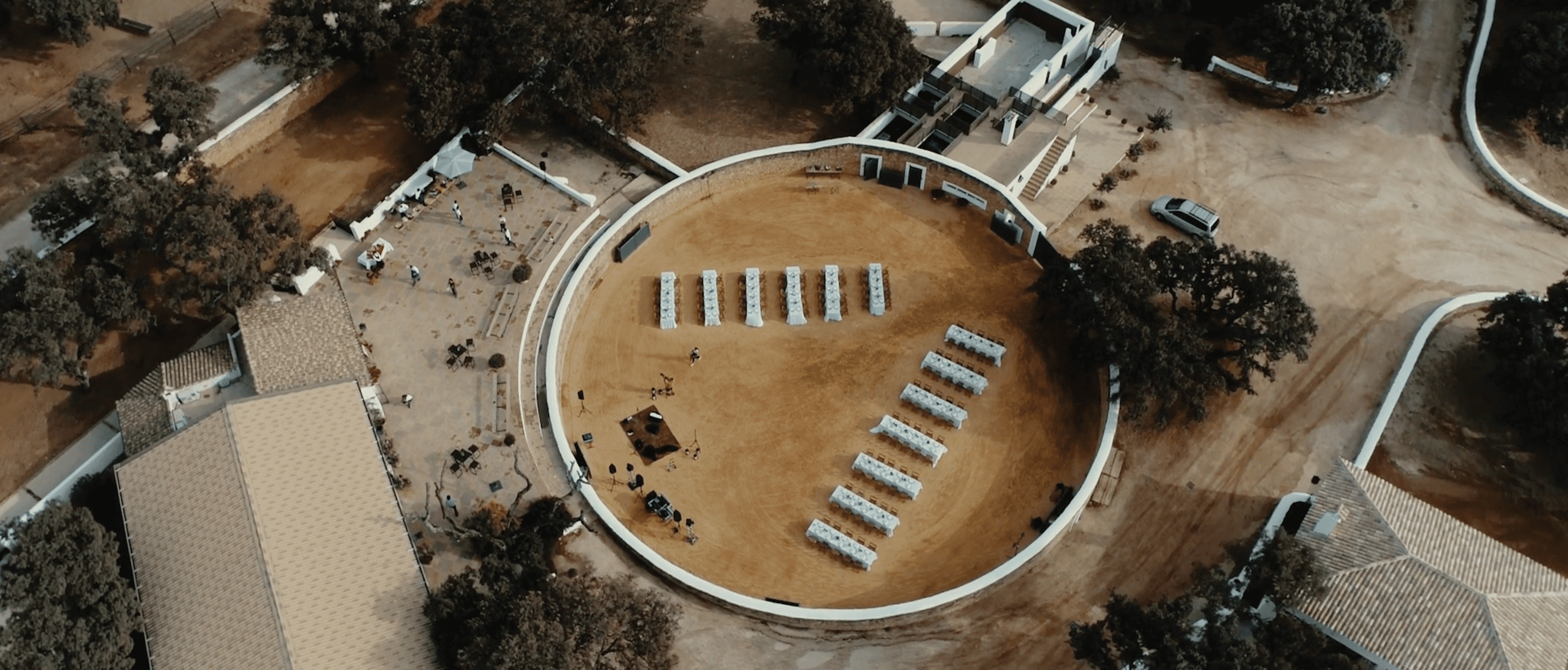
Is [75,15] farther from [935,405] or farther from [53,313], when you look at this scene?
[935,405]

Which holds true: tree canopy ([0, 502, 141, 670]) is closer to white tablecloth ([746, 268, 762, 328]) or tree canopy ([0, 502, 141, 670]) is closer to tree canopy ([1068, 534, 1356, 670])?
white tablecloth ([746, 268, 762, 328])

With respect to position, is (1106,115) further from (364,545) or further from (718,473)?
(364,545)

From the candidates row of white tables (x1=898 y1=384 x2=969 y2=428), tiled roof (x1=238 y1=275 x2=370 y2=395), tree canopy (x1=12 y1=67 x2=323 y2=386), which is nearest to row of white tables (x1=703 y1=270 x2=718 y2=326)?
row of white tables (x1=898 y1=384 x2=969 y2=428)

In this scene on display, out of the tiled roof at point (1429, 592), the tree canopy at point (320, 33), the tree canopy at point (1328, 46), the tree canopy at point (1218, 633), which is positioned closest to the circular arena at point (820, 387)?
the tree canopy at point (1218, 633)

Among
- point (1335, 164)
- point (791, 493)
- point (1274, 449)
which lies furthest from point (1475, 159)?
point (791, 493)

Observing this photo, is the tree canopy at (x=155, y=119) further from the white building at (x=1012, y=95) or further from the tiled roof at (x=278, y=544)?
the white building at (x=1012, y=95)
